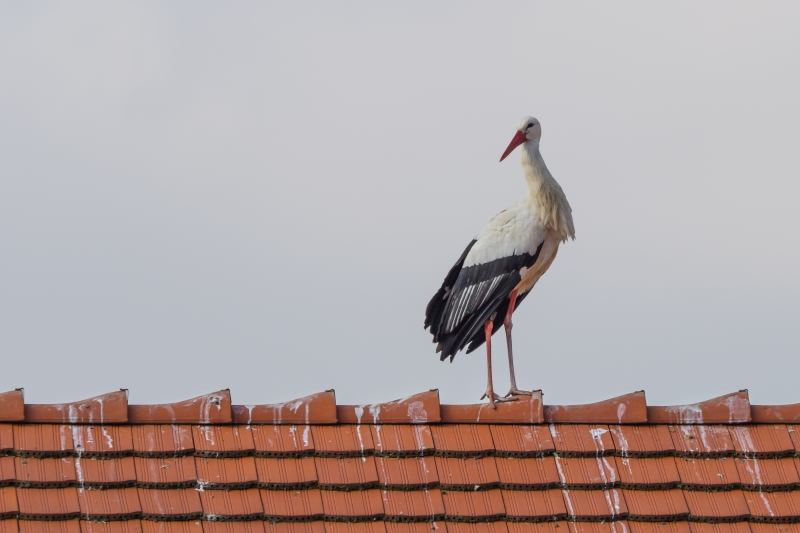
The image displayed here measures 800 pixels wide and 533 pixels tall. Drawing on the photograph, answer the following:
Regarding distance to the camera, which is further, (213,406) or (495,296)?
(495,296)

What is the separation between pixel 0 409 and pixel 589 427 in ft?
7.74

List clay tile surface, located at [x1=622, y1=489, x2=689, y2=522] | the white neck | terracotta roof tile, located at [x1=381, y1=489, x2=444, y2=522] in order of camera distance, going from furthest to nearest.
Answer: the white neck, clay tile surface, located at [x1=622, y1=489, x2=689, y2=522], terracotta roof tile, located at [x1=381, y1=489, x2=444, y2=522]

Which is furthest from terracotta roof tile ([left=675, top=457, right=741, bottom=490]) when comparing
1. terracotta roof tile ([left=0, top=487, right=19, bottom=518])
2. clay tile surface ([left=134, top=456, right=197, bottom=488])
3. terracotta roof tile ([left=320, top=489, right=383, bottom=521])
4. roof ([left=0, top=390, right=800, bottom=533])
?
terracotta roof tile ([left=0, top=487, right=19, bottom=518])

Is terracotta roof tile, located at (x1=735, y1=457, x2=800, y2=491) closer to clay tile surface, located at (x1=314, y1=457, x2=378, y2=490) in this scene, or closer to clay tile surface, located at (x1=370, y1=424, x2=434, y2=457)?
clay tile surface, located at (x1=370, y1=424, x2=434, y2=457)

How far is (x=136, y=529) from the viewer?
14.4 ft

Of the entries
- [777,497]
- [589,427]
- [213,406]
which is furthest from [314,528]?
[777,497]

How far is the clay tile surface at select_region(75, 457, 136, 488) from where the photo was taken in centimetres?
454

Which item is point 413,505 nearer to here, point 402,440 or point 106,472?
point 402,440

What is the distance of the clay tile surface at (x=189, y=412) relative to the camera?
4801 mm

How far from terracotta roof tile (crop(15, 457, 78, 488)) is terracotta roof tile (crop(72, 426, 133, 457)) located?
7 centimetres

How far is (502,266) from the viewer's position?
7293 mm

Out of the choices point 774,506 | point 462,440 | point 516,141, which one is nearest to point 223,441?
point 462,440

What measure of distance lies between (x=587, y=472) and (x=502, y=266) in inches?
101

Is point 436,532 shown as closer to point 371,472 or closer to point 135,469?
point 371,472
